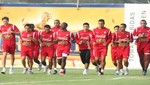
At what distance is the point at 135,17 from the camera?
96.2 ft

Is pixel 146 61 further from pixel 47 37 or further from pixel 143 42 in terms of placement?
pixel 47 37

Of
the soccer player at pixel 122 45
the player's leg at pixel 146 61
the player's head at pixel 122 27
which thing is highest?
the player's head at pixel 122 27

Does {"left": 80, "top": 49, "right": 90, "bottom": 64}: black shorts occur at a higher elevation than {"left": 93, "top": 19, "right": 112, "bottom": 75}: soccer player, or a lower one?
lower

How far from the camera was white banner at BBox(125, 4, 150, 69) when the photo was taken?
29.2 m

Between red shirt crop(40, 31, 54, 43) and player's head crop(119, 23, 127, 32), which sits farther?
red shirt crop(40, 31, 54, 43)

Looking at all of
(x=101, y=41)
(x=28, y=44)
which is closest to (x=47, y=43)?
Result: (x=28, y=44)

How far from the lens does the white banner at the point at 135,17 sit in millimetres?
29203

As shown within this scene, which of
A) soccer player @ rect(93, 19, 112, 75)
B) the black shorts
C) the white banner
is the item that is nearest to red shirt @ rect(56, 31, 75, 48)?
the black shorts

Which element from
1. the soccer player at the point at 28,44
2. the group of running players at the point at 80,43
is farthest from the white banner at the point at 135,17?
the soccer player at the point at 28,44

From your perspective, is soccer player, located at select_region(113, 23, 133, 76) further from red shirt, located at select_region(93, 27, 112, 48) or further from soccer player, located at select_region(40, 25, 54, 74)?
soccer player, located at select_region(40, 25, 54, 74)

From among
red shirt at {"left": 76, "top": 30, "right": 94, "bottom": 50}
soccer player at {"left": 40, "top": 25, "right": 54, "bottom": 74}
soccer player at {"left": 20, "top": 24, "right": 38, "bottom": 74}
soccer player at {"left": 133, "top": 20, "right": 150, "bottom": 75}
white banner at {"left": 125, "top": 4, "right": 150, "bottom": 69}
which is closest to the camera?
soccer player at {"left": 20, "top": 24, "right": 38, "bottom": 74}

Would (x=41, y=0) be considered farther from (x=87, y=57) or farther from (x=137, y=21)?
(x=87, y=57)

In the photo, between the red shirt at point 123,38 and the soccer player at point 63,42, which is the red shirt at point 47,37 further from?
the red shirt at point 123,38

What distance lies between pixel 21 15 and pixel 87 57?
688 centimetres
